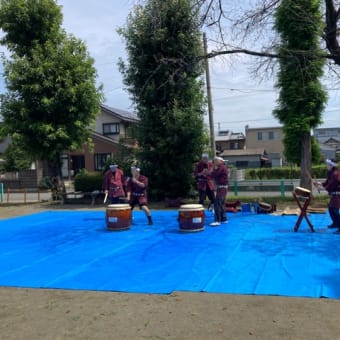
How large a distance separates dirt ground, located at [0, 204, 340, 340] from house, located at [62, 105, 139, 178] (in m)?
33.0

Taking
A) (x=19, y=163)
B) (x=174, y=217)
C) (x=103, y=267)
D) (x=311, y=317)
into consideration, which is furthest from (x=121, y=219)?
(x=19, y=163)

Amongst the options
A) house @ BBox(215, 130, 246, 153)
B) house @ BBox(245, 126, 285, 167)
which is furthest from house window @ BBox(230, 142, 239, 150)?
house @ BBox(245, 126, 285, 167)

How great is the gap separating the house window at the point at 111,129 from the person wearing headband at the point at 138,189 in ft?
95.5

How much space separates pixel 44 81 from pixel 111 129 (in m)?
22.6

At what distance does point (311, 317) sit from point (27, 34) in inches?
715

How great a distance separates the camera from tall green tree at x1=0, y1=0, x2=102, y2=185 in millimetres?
18172

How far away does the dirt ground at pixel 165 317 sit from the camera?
14.1ft

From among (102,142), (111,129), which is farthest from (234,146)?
(102,142)

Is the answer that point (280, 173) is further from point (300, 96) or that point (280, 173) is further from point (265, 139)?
point (265, 139)

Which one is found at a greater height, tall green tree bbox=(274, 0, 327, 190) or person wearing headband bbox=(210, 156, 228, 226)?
tall green tree bbox=(274, 0, 327, 190)

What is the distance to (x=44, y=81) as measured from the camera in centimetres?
1806

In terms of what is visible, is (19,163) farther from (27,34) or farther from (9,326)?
(9,326)

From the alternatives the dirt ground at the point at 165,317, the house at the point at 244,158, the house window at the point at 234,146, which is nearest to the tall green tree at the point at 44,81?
the dirt ground at the point at 165,317

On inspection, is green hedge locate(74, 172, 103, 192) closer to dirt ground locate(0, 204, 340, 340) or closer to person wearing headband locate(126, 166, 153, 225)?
person wearing headband locate(126, 166, 153, 225)
